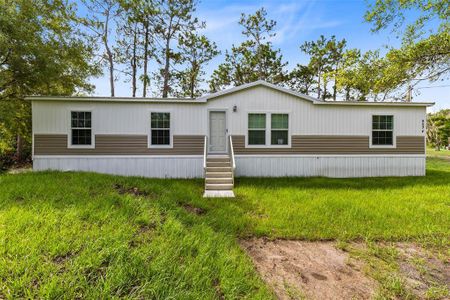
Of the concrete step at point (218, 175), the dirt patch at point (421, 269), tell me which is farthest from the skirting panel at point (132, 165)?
the dirt patch at point (421, 269)

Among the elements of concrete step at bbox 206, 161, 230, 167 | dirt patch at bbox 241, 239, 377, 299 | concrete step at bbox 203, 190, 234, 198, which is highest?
concrete step at bbox 206, 161, 230, 167

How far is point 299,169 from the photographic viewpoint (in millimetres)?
9219

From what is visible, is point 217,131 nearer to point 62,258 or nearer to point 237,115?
point 237,115

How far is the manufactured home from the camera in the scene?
8.41m

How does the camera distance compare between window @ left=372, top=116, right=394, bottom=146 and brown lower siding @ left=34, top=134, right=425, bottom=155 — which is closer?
brown lower siding @ left=34, top=134, right=425, bottom=155

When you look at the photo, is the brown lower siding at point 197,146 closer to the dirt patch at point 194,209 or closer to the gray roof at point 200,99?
the gray roof at point 200,99

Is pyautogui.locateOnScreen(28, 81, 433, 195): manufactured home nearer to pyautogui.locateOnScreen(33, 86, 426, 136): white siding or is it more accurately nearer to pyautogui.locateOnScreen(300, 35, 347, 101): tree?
pyautogui.locateOnScreen(33, 86, 426, 136): white siding

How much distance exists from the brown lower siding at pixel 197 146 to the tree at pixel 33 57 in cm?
225

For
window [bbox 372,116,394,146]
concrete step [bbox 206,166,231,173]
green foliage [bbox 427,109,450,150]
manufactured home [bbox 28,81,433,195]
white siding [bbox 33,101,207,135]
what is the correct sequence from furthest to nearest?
green foliage [bbox 427,109,450,150] < window [bbox 372,116,394,146] < manufactured home [bbox 28,81,433,195] < white siding [bbox 33,101,207,135] < concrete step [bbox 206,166,231,173]

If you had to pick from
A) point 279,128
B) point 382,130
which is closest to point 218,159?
point 279,128

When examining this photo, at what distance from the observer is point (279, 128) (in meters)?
9.12

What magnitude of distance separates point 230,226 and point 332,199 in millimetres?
3374

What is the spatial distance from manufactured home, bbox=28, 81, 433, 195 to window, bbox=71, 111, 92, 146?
36mm

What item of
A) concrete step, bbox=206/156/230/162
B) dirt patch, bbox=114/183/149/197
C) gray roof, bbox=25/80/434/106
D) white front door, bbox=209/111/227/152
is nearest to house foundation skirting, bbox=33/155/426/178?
concrete step, bbox=206/156/230/162
